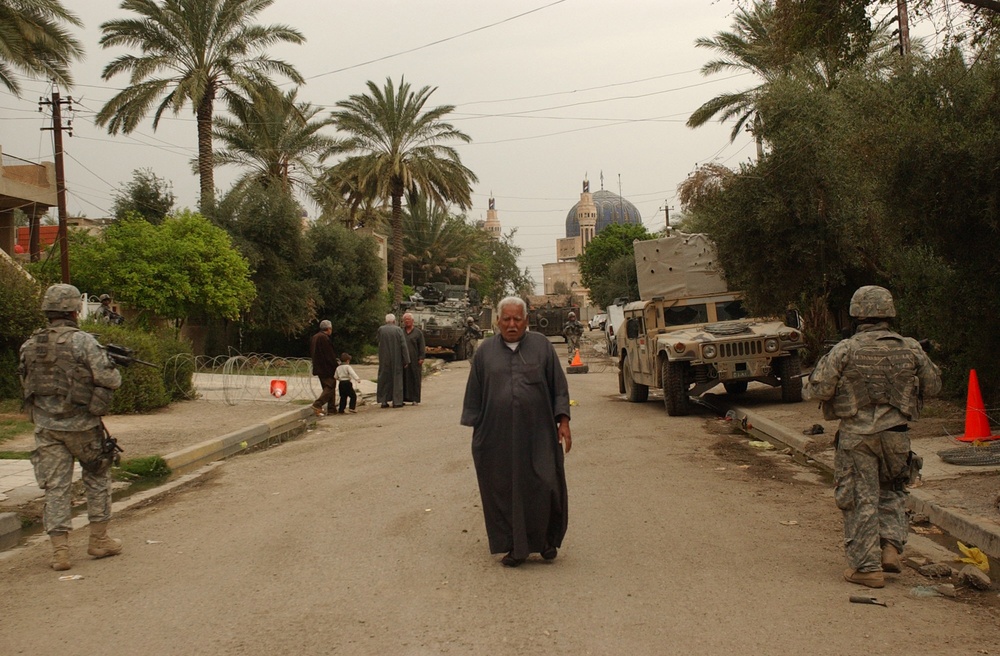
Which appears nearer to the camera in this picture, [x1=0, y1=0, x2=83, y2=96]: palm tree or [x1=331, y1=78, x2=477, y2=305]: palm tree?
[x1=0, y1=0, x2=83, y2=96]: palm tree

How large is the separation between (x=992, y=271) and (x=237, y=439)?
9828 mm

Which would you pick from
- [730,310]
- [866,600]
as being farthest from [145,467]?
[730,310]

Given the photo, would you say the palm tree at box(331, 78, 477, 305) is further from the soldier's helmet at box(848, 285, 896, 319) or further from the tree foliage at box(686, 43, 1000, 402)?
the soldier's helmet at box(848, 285, 896, 319)

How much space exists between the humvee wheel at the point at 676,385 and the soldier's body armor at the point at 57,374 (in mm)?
10253

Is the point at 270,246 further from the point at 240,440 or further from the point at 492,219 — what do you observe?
the point at 492,219

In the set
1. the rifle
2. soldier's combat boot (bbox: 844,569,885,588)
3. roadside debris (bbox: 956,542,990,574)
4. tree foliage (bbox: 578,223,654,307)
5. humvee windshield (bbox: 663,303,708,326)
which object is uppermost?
tree foliage (bbox: 578,223,654,307)

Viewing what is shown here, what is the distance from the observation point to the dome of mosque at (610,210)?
155000mm

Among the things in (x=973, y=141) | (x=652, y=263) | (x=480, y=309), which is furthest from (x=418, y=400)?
(x=480, y=309)

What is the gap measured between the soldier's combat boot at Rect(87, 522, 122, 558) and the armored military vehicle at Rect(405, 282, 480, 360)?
96.5 ft

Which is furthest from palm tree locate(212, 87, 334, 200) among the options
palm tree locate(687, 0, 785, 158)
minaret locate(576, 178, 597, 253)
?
minaret locate(576, 178, 597, 253)

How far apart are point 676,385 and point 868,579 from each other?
32.7 ft

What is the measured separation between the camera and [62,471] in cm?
673

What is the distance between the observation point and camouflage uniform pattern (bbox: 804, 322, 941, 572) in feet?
19.0

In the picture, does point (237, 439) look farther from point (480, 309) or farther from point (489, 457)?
point (480, 309)
